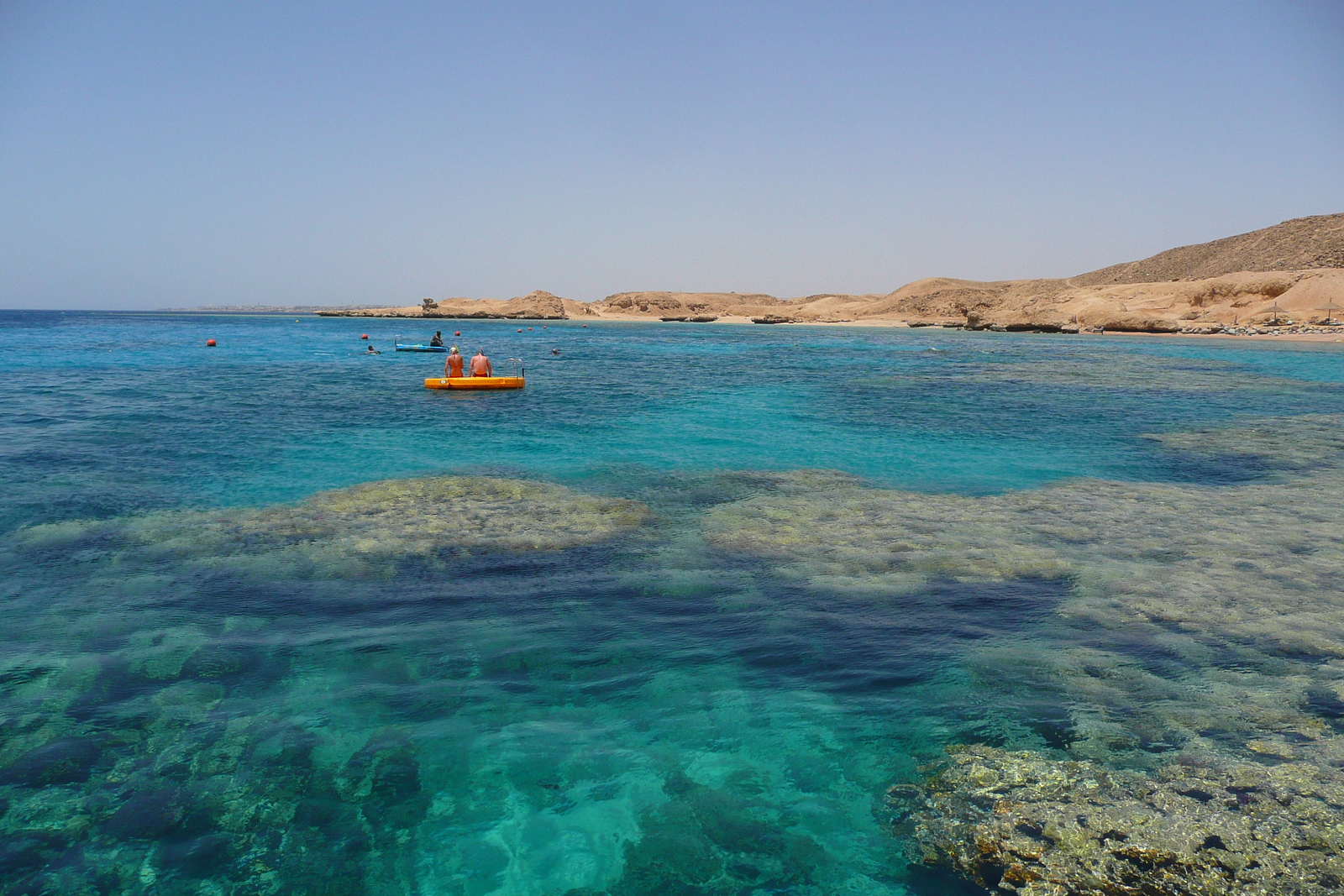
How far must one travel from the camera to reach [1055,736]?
5.11m

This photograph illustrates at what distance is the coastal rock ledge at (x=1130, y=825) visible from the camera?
3.83 m

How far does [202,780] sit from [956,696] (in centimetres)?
536

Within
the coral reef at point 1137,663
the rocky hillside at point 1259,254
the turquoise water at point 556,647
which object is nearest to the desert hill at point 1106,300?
the rocky hillside at point 1259,254

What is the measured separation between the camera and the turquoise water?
434 cm

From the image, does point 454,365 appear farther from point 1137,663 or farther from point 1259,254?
point 1259,254

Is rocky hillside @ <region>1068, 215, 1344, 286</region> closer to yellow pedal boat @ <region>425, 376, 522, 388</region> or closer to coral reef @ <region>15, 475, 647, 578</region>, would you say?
yellow pedal boat @ <region>425, 376, 522, 388</region>

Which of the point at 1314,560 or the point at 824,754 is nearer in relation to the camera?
the point at 824,754

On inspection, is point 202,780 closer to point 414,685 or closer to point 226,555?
point 414,685

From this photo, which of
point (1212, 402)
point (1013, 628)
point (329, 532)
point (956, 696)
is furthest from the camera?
point (1212, 402)

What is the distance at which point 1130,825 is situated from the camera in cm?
419

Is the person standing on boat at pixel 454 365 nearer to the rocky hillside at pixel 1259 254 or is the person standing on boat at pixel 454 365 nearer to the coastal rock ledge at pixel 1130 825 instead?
the coastal rock ledge at pixel 1130 825

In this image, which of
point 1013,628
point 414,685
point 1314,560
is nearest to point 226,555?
point 414,685

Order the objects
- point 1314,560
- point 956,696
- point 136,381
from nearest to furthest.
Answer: point 956,696 < point 1314,560 < point 136,381

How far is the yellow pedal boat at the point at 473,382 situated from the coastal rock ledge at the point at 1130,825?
2414 cm
